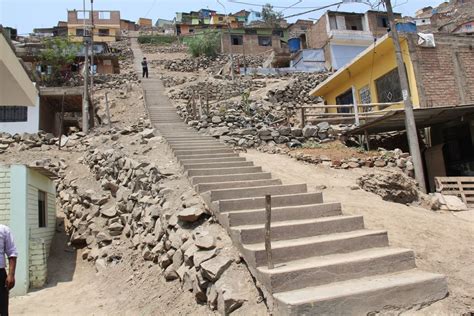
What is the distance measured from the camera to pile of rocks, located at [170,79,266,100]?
22.5 metres

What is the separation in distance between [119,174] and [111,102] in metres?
14.1

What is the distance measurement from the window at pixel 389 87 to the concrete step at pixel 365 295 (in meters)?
→ 11.4

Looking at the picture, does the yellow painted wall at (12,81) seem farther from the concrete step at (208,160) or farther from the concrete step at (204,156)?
the concrete step at (204,156)

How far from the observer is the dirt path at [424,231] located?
4114mm

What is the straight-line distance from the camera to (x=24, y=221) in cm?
724

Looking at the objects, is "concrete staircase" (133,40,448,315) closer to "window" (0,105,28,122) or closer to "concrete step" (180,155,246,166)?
"concrete step" (180,155,246,166)

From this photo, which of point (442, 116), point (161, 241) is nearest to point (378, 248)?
point (161, 241)

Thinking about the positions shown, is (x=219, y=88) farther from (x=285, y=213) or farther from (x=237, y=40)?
(x=237, y=40)

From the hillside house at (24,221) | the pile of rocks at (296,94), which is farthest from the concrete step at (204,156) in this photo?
the pile of rocks at (296,94)

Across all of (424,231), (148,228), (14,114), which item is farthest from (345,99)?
(14,114)

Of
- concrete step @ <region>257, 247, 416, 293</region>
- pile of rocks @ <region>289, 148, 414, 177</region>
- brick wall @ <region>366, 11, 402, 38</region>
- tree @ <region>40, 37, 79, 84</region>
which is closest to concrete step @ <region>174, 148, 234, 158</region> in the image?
pile of rocks @ <region>289, 148, 414, 177</region>

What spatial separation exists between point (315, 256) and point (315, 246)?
0.38 ft

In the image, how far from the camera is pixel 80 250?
339 inches

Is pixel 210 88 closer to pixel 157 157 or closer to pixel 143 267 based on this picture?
pixel 157 157
